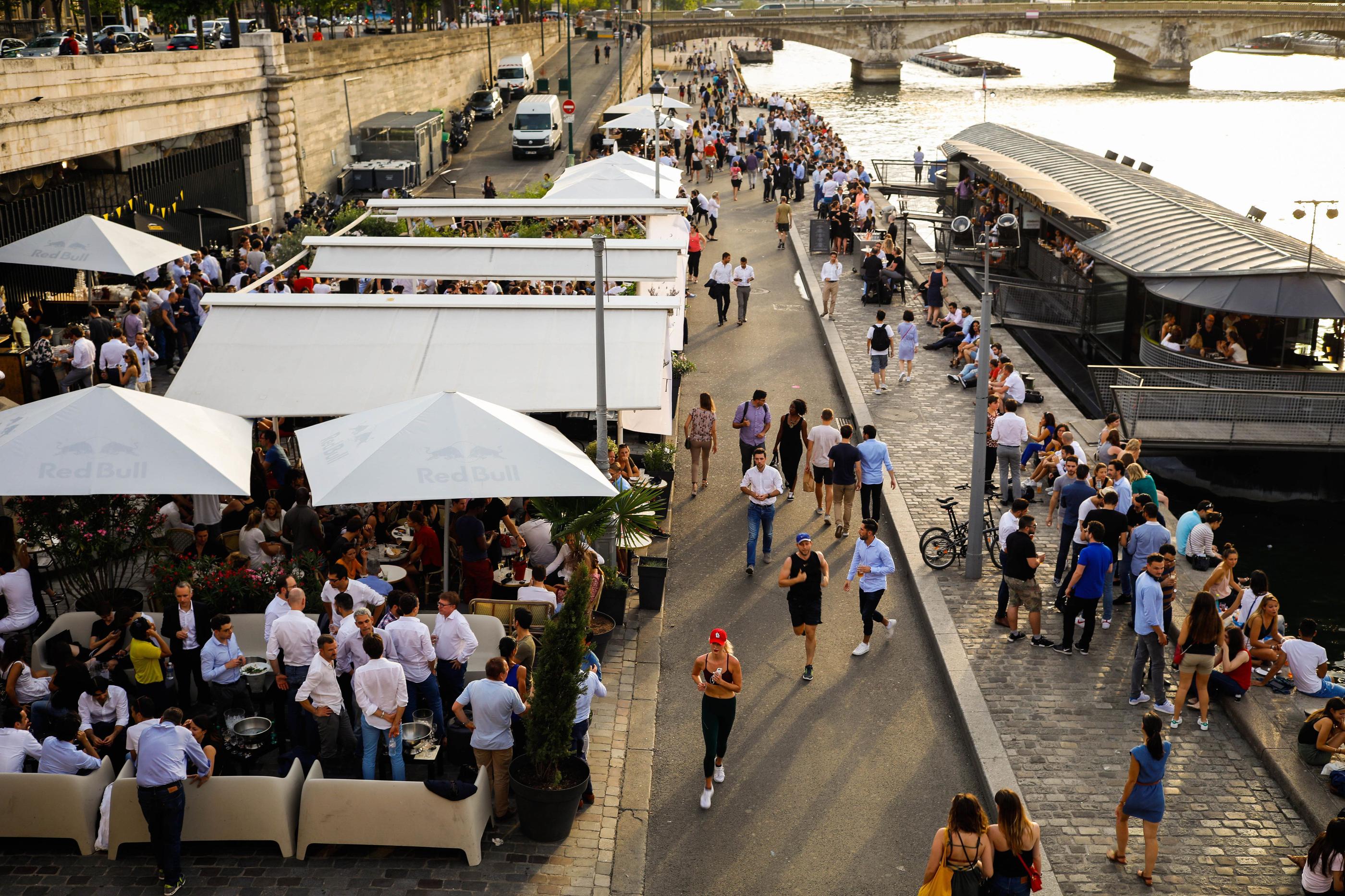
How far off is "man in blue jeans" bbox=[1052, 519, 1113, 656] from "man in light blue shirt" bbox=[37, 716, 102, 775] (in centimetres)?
886

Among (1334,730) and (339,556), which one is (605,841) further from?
(1334,730)

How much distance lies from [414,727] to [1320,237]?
47.0 meters

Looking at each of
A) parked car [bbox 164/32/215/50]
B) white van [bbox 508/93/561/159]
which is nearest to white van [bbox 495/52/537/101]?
white van [bbox 508/93/561/159]

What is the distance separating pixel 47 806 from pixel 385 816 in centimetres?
249

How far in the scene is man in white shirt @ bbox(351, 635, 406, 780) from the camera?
30.4 feet

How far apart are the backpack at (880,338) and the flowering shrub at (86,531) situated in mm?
12542

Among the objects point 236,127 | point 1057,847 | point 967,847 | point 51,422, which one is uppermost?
point 236,127

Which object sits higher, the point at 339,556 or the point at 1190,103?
the point at 1190,103

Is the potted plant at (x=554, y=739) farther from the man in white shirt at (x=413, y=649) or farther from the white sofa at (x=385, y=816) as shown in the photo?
the man in white shirt at (x=413, y=649)

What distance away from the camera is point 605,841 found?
373 inches

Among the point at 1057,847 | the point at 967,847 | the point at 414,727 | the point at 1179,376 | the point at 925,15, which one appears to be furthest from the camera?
the point at 925,15

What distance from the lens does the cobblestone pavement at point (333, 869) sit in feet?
28.7

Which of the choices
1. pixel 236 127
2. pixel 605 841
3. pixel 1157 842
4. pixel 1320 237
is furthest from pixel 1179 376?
pixel 1320 237

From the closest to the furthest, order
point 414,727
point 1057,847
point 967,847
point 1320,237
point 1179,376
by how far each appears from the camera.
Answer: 1. point 967,847
2. point 1057,847
3. point 414,727
4. point 1179,376
5. point 1320,237
